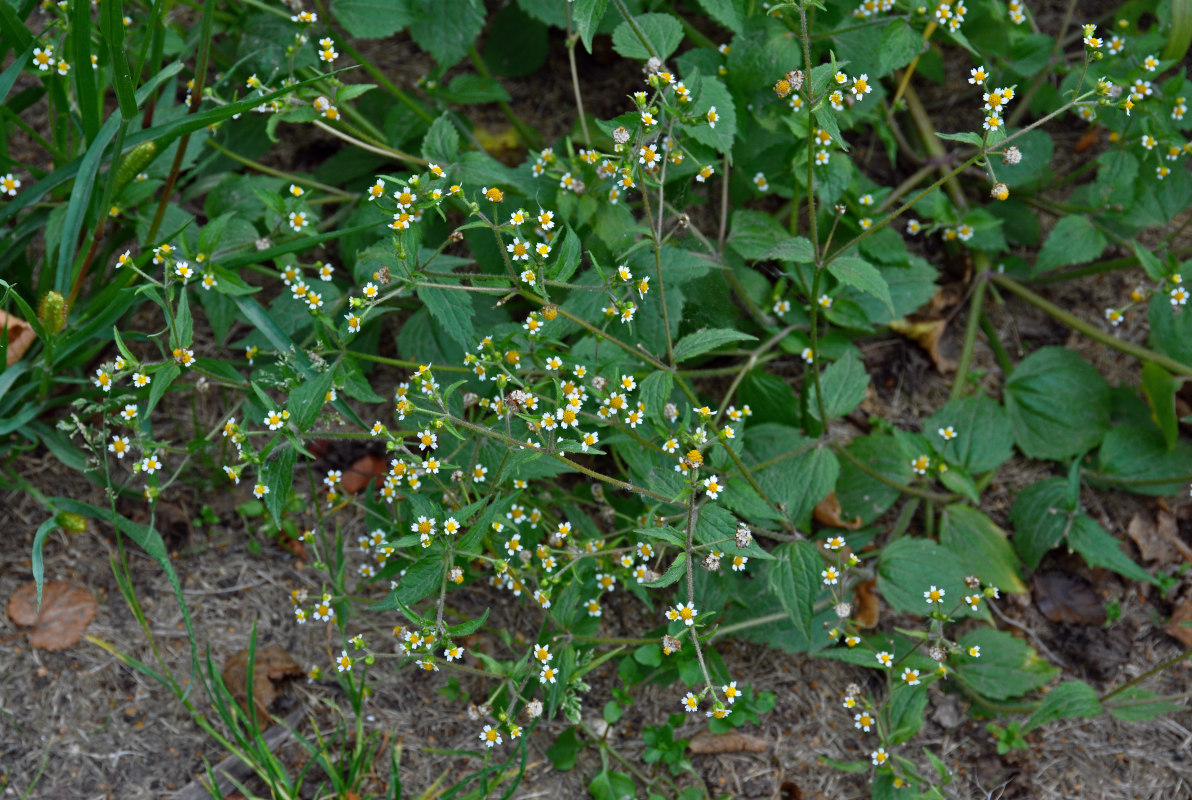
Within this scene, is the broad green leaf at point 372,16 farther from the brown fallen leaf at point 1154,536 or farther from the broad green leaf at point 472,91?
the brown fallen leaf at point 1154,536

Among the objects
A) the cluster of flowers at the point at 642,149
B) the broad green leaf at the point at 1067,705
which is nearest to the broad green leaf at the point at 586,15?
the cluster of flowers at the point at 642,149

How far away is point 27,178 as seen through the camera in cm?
340

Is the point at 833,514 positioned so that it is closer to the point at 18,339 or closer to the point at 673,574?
the point at 673,574

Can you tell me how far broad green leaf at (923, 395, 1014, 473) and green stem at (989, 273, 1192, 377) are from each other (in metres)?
0.48

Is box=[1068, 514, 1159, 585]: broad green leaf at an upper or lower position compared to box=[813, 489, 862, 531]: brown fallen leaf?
lower

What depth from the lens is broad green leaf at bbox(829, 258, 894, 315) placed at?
2414 millimetres

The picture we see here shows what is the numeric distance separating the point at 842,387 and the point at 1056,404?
3.15 feet

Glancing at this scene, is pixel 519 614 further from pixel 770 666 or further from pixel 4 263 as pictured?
pixel 4 263

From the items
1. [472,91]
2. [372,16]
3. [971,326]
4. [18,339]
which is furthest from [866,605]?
[18,339]

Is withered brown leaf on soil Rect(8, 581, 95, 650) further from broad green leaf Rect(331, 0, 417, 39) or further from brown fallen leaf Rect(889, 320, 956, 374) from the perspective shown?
brown fallen leaf Rect(889, 320, 956, 374)

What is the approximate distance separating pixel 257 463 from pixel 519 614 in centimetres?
112

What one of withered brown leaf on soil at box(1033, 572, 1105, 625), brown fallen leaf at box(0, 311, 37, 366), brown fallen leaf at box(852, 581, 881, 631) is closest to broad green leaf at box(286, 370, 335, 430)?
brown fallen leaf at box(0, 311, 37, 366)

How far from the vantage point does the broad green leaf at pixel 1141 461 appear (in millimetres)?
3143

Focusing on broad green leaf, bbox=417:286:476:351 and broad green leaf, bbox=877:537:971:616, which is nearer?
broad green leaf, bbox=417:286:476:351
